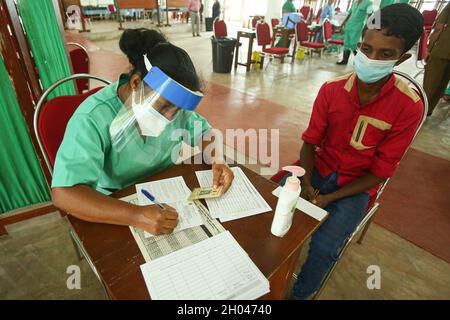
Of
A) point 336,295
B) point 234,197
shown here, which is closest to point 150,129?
point 234,197

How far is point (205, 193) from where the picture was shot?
84cm

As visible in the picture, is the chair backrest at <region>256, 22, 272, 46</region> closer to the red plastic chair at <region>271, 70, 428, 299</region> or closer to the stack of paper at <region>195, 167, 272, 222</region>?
the red plastic chair at <region>271, 70, 428, 299</region>

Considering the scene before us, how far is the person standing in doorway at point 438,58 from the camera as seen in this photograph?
2.88 meters

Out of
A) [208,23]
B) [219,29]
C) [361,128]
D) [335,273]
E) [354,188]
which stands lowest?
[335,273]

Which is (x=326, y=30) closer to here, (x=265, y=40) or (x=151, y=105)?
(x=265, y=40)

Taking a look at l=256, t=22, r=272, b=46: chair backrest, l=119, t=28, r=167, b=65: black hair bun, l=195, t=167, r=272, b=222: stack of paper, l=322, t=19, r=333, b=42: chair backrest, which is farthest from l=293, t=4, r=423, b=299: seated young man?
l=322, t=19, r=333, b=42: chair backrest

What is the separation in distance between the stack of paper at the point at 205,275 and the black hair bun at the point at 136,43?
623 mm

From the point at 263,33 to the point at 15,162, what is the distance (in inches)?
192

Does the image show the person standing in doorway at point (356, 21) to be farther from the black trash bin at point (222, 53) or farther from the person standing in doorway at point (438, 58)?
the black trash bin at point (222, 53)

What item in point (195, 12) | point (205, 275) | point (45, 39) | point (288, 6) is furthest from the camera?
point (195, 12)

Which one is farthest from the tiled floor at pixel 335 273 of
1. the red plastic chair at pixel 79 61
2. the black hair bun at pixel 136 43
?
the red plastic chair at pixel 79 61

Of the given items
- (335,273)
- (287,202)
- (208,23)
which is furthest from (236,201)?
(208,23)
